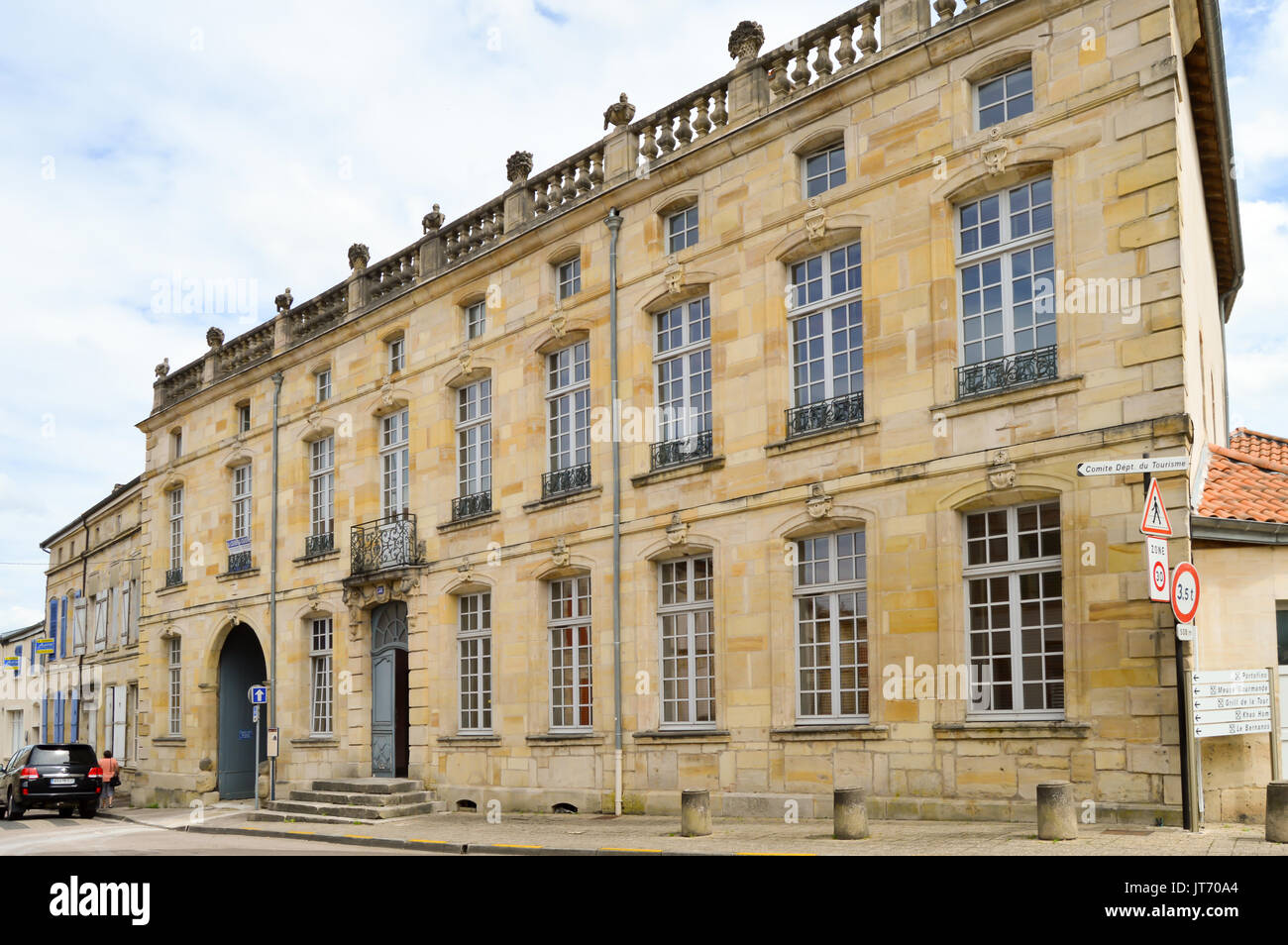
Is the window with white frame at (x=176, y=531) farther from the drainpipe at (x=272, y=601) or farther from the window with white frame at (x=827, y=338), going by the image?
the window with white frame at (x=827, y=338)

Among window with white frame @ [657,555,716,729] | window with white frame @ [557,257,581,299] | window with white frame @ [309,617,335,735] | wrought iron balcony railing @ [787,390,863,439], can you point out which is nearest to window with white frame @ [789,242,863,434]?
wrought iron balcony railing @ [787,390,863,439]

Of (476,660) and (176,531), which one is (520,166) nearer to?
(476,660)

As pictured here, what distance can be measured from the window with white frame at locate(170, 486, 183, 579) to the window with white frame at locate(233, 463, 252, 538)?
2.64m

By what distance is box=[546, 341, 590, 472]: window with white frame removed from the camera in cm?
1917

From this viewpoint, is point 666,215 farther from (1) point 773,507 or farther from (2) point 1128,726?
(2) point 1128,726

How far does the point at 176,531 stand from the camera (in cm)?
3009

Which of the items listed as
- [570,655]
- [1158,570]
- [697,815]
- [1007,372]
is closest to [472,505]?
[570,655]

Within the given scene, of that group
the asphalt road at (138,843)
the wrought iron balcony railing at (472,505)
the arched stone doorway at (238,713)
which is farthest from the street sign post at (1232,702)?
the arched stone doorway at (238,713)

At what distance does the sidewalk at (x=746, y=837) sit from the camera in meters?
10.7

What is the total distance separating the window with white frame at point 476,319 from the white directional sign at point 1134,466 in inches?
470

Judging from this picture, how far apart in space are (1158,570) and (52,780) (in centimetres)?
2225

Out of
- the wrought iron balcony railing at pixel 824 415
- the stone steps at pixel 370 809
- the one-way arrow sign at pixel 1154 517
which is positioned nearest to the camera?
the one-way arrow sign at pixel 1154 517
